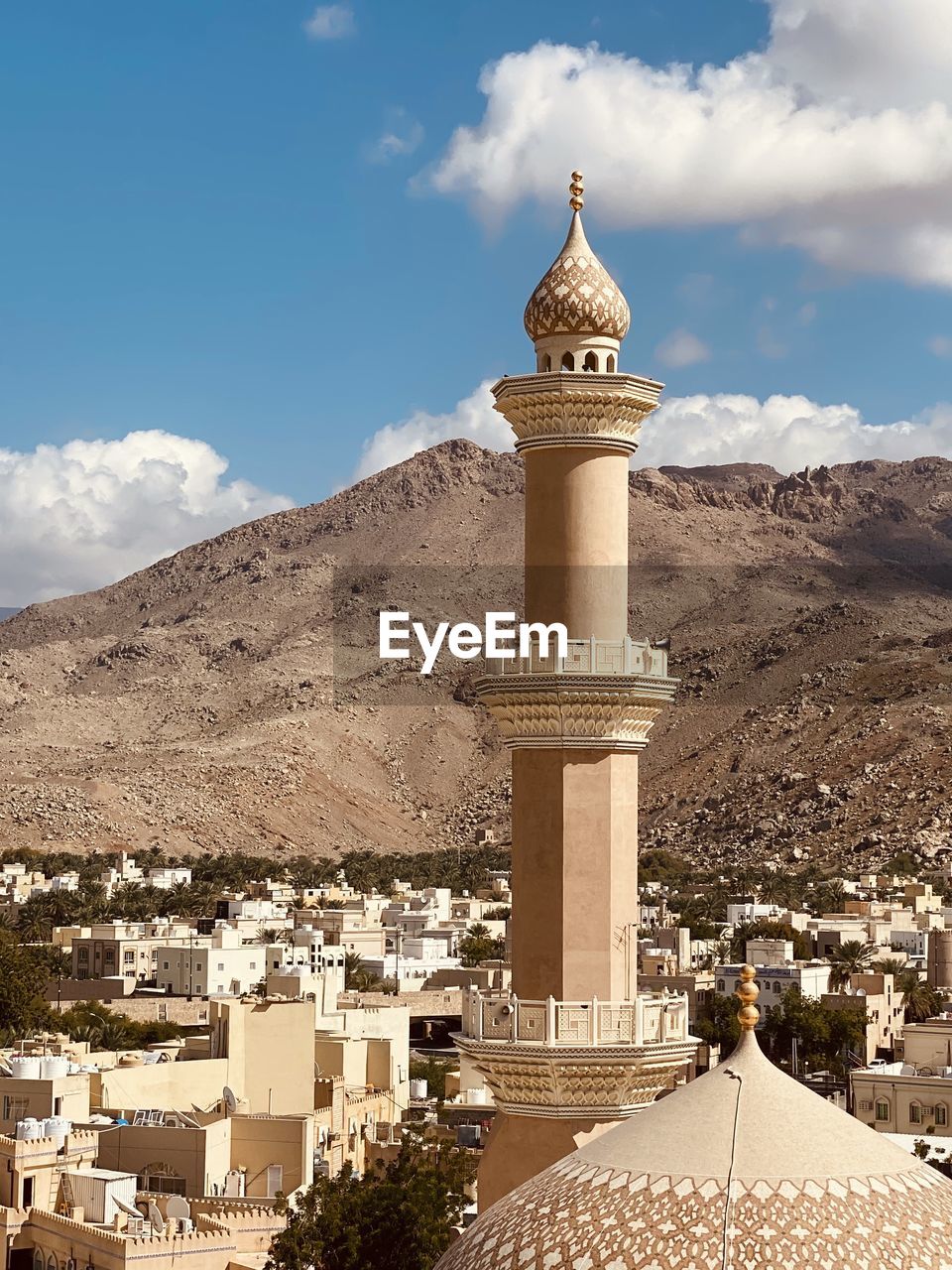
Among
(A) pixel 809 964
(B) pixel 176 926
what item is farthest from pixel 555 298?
(B) pixel 176 926

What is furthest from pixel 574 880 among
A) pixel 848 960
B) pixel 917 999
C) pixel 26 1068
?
pixel 848 960

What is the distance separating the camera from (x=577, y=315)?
12.3m

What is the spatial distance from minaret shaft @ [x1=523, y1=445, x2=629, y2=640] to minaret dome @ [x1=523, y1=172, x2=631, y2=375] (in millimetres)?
557

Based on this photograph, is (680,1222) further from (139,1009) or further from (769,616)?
(769,616)

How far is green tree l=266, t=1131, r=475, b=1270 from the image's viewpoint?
2031cm

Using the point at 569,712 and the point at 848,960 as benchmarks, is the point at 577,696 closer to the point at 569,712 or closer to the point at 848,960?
the point at 569,712

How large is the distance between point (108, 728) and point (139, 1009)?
109 metres

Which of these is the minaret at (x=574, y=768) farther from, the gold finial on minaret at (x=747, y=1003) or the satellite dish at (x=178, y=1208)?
the satellite dish at (x=178, y=1208)

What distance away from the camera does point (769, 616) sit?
160 metres

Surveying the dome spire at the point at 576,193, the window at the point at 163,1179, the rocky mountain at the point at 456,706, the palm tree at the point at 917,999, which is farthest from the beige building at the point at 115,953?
the dome spire at the point at 576,193

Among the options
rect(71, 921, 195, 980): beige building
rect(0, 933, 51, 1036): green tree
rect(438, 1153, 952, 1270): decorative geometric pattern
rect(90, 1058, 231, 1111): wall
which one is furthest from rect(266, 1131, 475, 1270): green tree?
rect(71, 921, 195, 980): beige building

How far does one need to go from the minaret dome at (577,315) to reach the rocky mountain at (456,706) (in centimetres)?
8293

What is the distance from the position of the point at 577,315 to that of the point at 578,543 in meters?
1.26

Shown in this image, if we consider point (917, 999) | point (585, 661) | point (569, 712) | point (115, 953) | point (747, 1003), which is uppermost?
point (585, 661)
